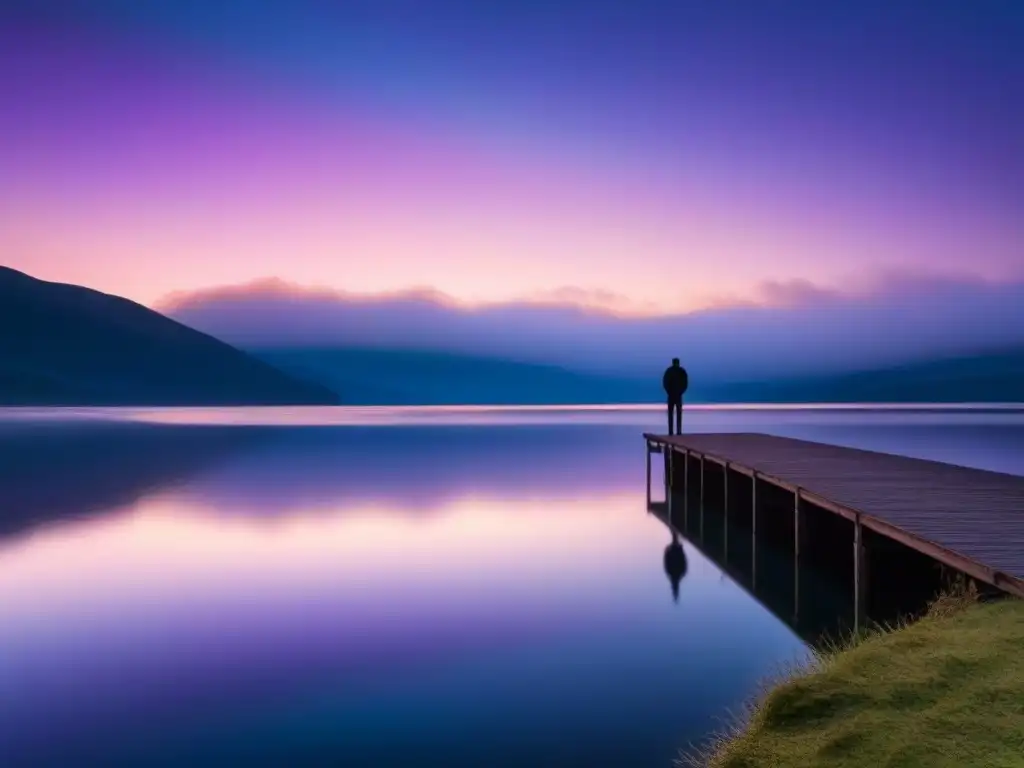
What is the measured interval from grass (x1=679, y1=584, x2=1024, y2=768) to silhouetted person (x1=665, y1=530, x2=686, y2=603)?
17.0 ft

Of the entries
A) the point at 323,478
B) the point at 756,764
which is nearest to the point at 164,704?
the point at 756,764

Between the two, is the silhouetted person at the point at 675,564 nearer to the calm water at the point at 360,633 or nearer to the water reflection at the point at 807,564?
the water reflection at the point at 807,564

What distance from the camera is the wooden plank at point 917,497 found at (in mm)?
8094

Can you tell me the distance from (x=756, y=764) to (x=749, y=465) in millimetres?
11408

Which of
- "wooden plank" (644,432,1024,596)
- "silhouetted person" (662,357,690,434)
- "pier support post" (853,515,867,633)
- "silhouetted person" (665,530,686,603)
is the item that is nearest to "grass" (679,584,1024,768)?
"wooden plank" (644,432,1024,596)

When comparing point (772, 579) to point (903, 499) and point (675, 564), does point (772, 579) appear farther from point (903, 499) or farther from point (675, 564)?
point (903, 499)

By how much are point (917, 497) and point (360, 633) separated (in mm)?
6975

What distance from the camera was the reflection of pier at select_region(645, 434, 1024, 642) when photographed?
29.7 feet

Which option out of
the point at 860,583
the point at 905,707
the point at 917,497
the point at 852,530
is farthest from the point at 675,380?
the point at 905,707

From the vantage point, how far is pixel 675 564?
1464 centimetres

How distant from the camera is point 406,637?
33.2 ft

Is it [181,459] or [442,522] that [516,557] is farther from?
[181,459]

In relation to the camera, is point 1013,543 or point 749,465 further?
point 749,465

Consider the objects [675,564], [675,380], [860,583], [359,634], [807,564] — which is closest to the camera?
[860,583]
